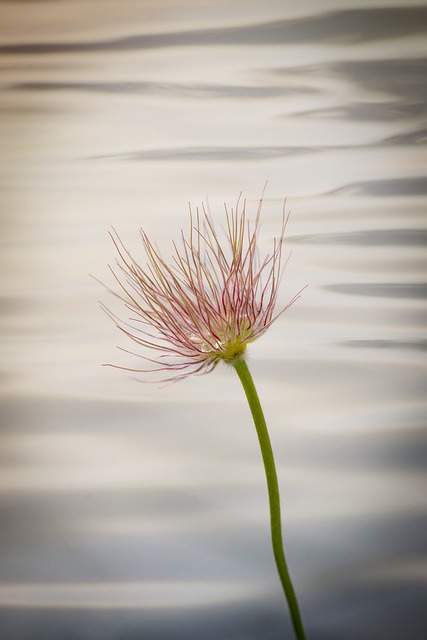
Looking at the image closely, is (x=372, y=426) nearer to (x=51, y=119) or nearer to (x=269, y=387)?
(x=269, y=387)

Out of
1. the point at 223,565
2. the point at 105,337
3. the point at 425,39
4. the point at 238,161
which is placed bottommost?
the point at 223,565

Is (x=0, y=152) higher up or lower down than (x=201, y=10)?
lower down

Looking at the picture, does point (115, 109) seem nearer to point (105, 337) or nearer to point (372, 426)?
point (105, 337)

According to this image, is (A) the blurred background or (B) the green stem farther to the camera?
(A) the blurred background

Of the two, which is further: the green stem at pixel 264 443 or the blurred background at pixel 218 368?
the blurred background at pixel 218 368

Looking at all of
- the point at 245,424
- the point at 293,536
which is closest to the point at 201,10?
the point at 245,424

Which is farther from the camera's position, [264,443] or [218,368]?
[218,368]
